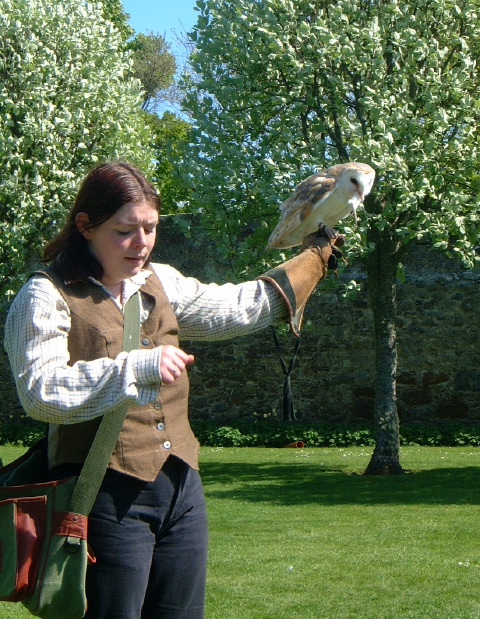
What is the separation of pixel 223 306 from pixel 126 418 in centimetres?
44

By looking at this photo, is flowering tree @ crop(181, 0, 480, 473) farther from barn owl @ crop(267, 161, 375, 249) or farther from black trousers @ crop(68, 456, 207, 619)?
black trousers @ crop(68, 456, 207, 619)

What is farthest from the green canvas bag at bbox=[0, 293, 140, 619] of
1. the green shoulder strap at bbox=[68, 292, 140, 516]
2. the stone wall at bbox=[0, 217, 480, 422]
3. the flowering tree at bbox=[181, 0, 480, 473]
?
the stone wall at bbox=[0, 217, 480, 422]

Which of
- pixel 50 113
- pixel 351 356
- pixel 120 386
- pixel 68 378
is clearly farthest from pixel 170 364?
pixel 351 356

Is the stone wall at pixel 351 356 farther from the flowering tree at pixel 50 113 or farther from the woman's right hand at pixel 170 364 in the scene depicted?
the woman's right hand at pixel 170 364

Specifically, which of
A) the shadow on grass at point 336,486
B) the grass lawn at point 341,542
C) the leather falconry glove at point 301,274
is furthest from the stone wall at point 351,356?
the leather falconry glove at point 301,274

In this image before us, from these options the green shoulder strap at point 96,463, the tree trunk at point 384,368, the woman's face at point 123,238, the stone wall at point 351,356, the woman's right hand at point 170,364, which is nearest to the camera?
the woman's right hand at point 170,364

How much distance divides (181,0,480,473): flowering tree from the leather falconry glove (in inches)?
238

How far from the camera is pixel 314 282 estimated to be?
269 centimetres

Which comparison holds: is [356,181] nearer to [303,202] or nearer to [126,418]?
[303,202]

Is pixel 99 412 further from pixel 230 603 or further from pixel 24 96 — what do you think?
pixel 24 96

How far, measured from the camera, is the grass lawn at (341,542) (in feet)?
17.3

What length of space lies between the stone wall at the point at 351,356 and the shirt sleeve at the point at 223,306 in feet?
38.9

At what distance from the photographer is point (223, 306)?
2.57 m

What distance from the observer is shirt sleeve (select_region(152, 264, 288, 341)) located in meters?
2.58
